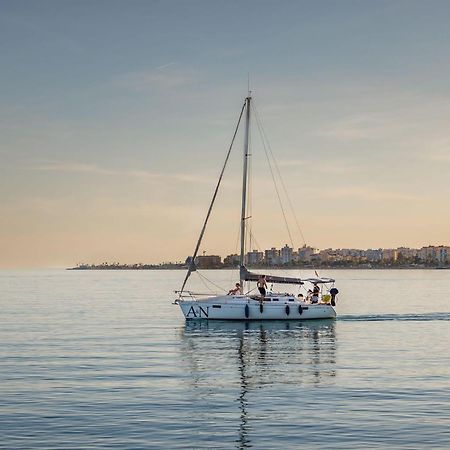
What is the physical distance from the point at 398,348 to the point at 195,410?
26080 mm

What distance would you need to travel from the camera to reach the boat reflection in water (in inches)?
1357

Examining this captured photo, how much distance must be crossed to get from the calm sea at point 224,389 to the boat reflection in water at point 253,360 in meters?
0.09

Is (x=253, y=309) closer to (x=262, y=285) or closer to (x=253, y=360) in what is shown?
(x=262, y=285)

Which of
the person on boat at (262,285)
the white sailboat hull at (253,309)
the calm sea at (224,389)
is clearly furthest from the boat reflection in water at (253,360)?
the person on boat at (262,285)

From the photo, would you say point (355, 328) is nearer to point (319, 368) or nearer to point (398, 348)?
point (398, 348)

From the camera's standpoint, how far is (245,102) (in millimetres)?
81562

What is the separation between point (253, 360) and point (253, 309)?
2714 cm

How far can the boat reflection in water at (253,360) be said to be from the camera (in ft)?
113

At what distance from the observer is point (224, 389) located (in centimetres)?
3619

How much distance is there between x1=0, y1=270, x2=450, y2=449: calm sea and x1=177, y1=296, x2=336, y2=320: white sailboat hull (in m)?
6.12

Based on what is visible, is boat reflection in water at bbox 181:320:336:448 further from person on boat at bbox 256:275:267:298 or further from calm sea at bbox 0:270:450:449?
person on boat at bbox 256:275:267:298

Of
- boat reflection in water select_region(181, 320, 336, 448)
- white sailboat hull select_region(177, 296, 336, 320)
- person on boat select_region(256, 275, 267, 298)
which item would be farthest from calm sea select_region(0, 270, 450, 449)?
person on boat select_region(256, 275, 267, 298)

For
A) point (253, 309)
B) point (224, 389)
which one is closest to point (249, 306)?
point (253, 309)

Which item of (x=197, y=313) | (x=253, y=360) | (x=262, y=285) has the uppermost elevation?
(x=262, y=285)
